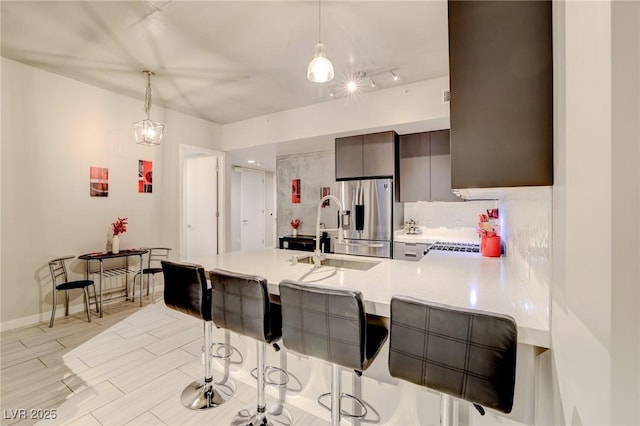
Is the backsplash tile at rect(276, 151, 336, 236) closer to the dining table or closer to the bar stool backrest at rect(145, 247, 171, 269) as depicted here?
the bar stool backrest at rect(145, 247, 171, 269)

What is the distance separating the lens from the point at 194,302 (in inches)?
65.6

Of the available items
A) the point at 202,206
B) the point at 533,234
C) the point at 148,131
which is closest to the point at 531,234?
the point at 533,234

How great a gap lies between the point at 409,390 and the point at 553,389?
66cm

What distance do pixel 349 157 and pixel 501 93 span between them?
9.96 ft

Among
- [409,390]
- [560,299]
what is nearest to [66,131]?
[409,390]

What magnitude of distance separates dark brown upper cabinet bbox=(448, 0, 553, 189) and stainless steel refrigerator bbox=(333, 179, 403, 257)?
260cm

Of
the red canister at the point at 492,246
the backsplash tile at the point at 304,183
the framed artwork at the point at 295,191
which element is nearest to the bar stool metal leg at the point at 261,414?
the red canister at the point at 492,246

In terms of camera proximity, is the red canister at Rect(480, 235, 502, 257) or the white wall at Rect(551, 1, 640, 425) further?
the red canister at Rect(480, 235, 502, 257)

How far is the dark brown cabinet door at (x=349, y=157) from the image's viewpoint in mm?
4043

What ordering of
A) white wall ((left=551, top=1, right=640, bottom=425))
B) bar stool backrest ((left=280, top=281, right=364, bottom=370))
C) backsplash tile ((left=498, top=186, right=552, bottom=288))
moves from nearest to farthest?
white wall ((left=551, top=1, right=640, bottom=425))
backsplash tile ((left=498, top=186, right=552, bottom=288))
bar stool backrest ((left=280, top=281, right=364, bottom=370))

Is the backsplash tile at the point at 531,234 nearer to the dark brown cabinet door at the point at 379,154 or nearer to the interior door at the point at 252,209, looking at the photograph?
the dark brown cabinet door at the point at 379,154

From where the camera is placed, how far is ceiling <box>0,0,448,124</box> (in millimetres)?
2131

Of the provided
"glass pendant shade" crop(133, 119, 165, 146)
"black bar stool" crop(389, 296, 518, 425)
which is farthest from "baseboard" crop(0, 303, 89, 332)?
"black bar stool" crop(389, 296, 518, 425)

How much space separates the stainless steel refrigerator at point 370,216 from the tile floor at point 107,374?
88.5 inches
